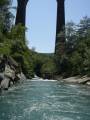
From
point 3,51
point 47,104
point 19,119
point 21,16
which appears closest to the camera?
point 19,119

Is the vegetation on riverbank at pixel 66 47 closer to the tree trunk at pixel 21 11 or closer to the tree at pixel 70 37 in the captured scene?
the tree at pixel 70 37

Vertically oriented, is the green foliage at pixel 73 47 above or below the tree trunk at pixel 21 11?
below

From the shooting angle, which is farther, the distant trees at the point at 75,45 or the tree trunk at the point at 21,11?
the tree trunk at the point at 21,11

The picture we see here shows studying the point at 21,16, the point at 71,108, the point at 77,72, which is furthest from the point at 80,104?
the point at 21,16

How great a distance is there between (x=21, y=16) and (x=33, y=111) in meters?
81.0

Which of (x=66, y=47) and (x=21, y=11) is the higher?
(x=21, y=11)

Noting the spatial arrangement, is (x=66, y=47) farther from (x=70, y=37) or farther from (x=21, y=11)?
(x=21, y=11)

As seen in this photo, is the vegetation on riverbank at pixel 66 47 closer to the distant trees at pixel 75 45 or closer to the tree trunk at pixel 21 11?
the distant trees at pixel 75 45

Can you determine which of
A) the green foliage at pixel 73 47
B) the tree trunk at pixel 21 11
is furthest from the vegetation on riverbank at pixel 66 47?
the tree trunk at pixel 21 11

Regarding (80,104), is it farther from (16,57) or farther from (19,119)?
(16,57)

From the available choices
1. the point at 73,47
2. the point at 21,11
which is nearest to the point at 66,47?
the point at 73,47

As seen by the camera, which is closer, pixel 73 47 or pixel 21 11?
pixel 73 47

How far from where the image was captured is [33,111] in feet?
67.8

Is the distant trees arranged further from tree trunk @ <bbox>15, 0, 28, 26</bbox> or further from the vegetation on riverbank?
tree trunk @ <bbox>15, 0, 28, 26</bbox>
